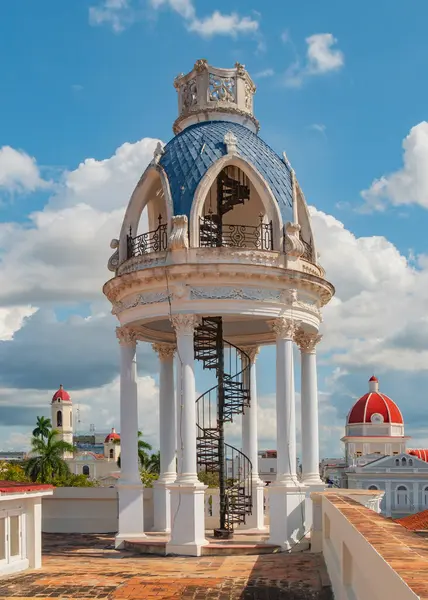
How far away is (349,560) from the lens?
1391cm

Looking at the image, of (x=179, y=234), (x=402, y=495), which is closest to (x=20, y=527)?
(x=179, y=234)

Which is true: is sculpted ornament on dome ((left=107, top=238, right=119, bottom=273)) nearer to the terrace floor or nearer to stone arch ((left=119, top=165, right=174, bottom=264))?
stone arch ((left=119, top=165, right=174, bottom=264))

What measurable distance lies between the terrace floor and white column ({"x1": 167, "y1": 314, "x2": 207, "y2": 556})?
0.75 metres

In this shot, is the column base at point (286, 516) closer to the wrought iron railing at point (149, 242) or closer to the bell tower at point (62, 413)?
the wrought iron railing at point (149, 242)

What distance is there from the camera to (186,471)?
83.9 feet

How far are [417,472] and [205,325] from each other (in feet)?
300

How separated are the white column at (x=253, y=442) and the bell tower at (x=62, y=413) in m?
123

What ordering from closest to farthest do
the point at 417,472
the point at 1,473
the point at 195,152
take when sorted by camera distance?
the point at 195,152
the point at 1,473
the point at 417,472

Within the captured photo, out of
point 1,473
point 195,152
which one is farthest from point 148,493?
point 1,473

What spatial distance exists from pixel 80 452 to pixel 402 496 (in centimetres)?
5765

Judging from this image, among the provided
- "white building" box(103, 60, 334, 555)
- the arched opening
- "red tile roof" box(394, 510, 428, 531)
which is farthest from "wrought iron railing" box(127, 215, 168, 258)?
the arched opening

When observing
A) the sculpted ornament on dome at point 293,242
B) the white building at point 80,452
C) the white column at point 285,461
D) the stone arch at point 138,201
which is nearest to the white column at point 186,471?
the white column at point 285,461

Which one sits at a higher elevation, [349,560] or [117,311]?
[117,311]

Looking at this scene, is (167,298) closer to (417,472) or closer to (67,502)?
(67,502)
